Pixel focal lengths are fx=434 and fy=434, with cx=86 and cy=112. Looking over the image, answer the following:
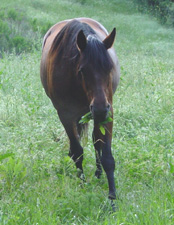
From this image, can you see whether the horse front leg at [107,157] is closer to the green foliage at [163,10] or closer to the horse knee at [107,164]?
the horse knee at [107,164]

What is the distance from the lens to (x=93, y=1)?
33.5 meters

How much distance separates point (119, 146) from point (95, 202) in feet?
5.01

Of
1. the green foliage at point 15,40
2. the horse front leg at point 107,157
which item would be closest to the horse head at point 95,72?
the horse front leg at point 107,157

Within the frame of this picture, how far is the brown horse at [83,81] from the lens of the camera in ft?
13.0

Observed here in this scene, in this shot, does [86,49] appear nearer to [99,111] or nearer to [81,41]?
[81,41]

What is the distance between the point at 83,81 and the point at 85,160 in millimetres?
1417

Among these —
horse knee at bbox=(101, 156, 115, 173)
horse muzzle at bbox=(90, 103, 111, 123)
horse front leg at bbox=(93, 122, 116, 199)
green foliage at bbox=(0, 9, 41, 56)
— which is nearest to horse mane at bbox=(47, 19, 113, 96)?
horse muzzle at bbox=(90, 103, 111, 123)

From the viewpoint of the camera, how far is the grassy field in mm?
3570

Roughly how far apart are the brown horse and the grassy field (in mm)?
317

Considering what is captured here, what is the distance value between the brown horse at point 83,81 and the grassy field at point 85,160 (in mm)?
317

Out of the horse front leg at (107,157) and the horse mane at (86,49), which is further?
the horse front leg at (107,157)

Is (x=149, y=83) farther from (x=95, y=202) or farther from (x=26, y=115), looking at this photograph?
(x=95, y=202)

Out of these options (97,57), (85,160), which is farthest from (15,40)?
(97,57)

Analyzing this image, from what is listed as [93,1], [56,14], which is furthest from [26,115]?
[93,1]
